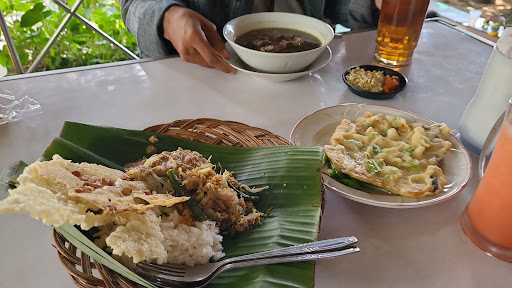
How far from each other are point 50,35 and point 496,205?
2392 millimetres

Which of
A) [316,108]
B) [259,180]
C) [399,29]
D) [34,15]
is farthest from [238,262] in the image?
[34,15]

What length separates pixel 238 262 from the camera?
0.72m

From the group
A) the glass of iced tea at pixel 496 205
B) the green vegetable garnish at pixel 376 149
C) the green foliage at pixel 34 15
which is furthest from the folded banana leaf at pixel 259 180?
the green foliage at pixel 34 15

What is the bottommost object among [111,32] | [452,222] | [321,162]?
[111,32]

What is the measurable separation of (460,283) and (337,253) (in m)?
0.24

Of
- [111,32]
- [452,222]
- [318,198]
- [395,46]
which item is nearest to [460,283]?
[452,222]

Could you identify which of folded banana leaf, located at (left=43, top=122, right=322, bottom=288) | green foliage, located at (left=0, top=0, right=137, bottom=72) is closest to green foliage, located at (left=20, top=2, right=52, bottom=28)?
green foliage, located at (left=0, top=0, right=137, bottom=72)

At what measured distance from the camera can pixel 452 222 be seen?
0.91m

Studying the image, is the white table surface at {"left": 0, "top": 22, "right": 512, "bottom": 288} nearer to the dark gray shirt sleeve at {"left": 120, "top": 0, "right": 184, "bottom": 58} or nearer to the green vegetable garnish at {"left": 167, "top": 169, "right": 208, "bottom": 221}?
the dark gray shirt sleeve at {"left": 120, "top": 0, "right": 184, "bottom": 58}

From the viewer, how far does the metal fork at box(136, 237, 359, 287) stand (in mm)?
690

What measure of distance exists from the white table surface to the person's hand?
33mm

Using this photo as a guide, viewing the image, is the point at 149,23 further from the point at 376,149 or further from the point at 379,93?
the point at 376,149

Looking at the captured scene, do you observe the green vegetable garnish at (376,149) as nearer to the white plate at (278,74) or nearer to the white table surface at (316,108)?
the white table surface at (316,108)

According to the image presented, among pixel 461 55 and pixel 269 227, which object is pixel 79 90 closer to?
pixel 269 227
